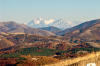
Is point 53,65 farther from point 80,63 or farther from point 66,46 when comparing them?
point 66,46

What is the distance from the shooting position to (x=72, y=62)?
84.8ft

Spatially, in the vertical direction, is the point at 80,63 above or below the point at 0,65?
above

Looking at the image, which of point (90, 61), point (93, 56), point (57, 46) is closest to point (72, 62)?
point (90, 61)

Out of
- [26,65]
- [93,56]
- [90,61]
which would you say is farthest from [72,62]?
[26,65]

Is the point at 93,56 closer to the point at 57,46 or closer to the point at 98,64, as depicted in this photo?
the point at 98,64

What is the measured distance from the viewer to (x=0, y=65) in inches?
1754

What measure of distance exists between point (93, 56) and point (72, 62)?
495 cm

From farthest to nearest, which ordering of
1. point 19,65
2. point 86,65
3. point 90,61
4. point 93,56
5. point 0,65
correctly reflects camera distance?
point 0,65, point 19,65, point 93,56, point 90,61, point 86,65

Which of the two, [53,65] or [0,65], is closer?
[53,65]

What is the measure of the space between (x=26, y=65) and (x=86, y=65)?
1203cm

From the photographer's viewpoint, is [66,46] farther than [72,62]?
Yes

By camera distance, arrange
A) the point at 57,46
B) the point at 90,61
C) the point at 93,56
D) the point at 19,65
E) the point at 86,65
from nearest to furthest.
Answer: the point at 86,65 < the point at 90,61 < the point at 93,56 < the point at 19,65 < the point at 57,46

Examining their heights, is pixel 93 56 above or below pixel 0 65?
above

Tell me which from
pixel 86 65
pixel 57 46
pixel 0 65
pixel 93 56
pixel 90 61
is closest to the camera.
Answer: pixel 86 65
